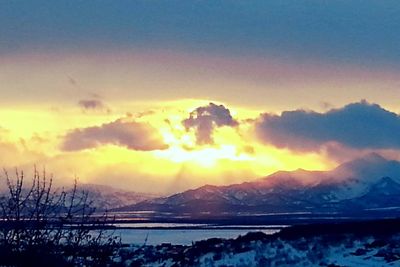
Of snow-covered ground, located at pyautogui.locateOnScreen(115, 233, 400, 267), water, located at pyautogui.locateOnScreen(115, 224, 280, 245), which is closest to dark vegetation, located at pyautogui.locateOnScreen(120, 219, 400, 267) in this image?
snow-covered ground, located at pyautogui.locateOnScreen(115, 233, 400, 267)

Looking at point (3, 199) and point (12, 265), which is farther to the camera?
point (3, 199)

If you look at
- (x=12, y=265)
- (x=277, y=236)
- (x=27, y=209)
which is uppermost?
(x=277, y=236)

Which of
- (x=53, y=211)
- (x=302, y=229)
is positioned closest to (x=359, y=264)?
(x=302, y=229)

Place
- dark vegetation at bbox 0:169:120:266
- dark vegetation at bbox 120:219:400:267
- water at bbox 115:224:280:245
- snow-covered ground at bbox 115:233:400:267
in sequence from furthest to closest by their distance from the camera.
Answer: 1. water at bbox 115:224:280:245
2. dark vegetation at bbox 120:219:400:267
3. snow-covered ground at bbox 115:233:400:267
4. dark vegetation at bbox 0:169:120:266

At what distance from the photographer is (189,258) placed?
4462 centimetres

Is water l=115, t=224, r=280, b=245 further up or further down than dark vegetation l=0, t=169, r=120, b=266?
further up

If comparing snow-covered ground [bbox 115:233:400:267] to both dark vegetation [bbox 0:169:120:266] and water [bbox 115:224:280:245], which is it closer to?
water [bbox 115:224:280:245]

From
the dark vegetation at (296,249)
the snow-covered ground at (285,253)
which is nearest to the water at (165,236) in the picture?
the dark vegetation at (296,249)

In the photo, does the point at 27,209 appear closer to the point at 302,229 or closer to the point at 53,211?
the point at 53,211

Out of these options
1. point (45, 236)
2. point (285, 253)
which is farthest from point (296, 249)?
point (45, 236)

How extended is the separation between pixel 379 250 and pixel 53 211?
32.5 meters

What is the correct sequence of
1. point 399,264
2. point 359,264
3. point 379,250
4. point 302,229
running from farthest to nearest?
point 302,229 → point 379,250 → point 359,264 → point 399,264

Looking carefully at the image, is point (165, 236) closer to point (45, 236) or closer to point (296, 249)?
point (296, 249)

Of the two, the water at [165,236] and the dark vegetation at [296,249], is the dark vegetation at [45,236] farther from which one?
the water at [165,236]
